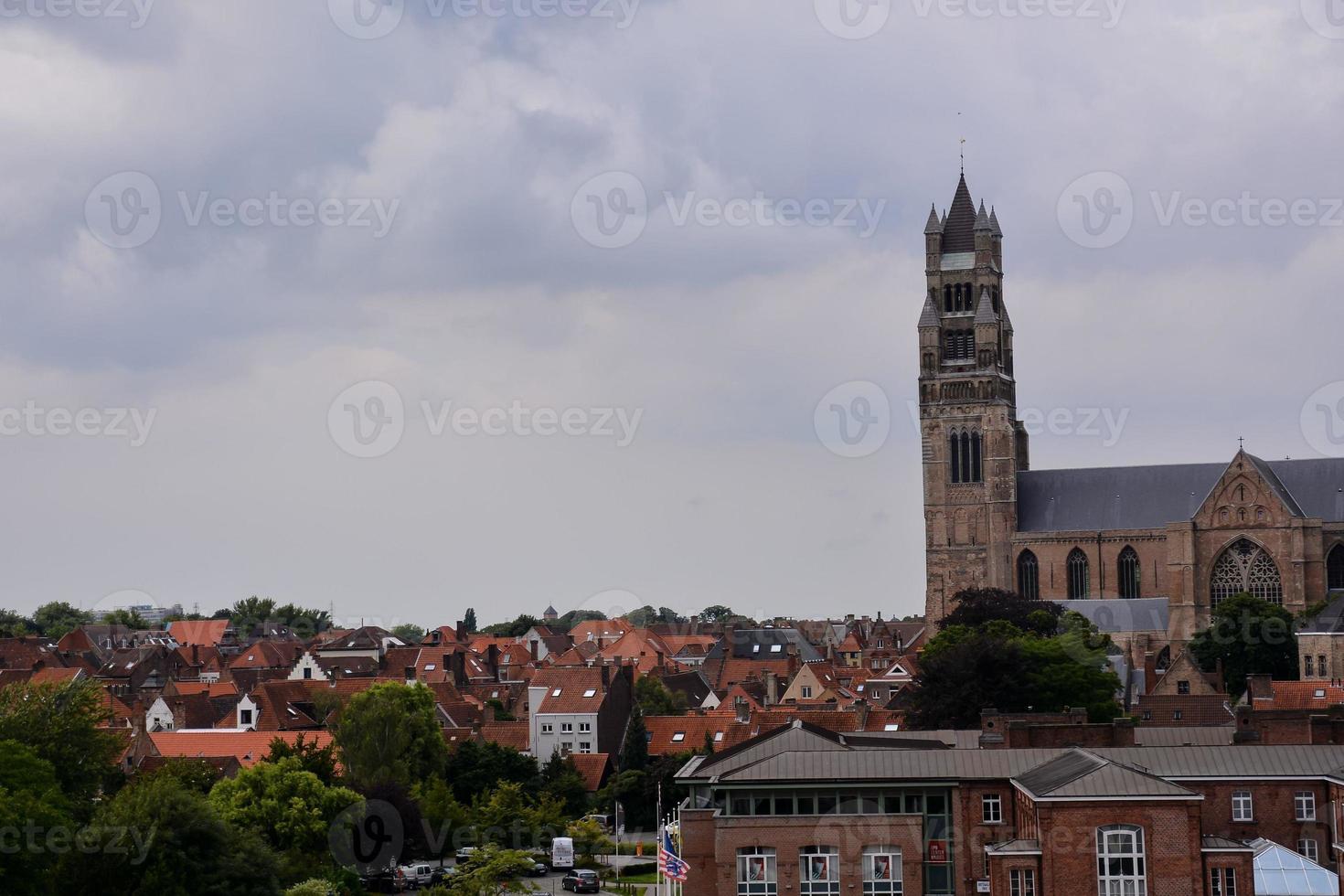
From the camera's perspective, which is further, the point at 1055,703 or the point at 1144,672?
the point at 1144,672

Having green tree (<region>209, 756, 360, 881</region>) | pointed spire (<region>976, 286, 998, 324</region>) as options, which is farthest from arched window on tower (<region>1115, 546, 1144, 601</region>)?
green tree (<region>209, 756, 360, 881</region>)

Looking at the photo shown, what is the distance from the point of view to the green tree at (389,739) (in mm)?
70250

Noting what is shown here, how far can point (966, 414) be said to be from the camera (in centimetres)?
14288

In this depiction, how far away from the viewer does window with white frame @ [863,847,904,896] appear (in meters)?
44.9

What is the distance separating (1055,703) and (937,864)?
3131 cm

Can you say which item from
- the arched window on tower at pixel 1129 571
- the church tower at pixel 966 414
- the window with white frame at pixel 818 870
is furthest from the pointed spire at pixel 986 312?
the window with white frame at pixel 818 870

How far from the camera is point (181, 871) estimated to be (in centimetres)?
4556

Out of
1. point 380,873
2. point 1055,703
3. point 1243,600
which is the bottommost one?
point 380,873

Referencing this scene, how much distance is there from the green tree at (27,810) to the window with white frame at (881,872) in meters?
18.3

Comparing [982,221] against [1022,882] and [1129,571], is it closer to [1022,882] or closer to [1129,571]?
[1129,571]

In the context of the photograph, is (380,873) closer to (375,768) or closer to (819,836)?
(375,768)

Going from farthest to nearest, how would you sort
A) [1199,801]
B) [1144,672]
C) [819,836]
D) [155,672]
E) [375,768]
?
[155,672] < [1144,672] < [375,768] < [819,836] < [1199,801]

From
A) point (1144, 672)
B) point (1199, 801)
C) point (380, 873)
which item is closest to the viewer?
point (1199, 801)

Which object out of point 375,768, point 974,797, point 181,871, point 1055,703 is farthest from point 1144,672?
point 181,871
